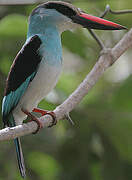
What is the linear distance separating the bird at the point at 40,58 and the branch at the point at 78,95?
0.19 feet

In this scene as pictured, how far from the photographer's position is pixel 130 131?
4090mm

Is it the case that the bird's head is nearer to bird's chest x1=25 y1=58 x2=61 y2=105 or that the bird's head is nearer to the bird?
the bird

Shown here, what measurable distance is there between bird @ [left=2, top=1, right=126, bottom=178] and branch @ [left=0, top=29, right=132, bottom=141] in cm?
6

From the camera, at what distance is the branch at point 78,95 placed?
2.97 meters

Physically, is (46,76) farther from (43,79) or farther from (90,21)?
(90,21)

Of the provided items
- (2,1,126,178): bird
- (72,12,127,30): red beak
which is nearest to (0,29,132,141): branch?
(2,1,126,178): bird

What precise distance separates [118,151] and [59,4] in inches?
54.7

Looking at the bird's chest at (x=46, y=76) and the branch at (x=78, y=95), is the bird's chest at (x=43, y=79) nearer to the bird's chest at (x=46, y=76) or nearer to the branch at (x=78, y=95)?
the bird's chest at (x=46, y=76)

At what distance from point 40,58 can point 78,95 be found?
338 mm

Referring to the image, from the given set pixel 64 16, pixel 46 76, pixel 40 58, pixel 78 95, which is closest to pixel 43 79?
pixel 46 76

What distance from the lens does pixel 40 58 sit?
11.2 ft

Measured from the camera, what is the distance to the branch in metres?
2.97

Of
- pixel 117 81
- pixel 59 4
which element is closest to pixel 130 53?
pixel 117 81

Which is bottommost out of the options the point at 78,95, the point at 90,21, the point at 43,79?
the point at 78,95
